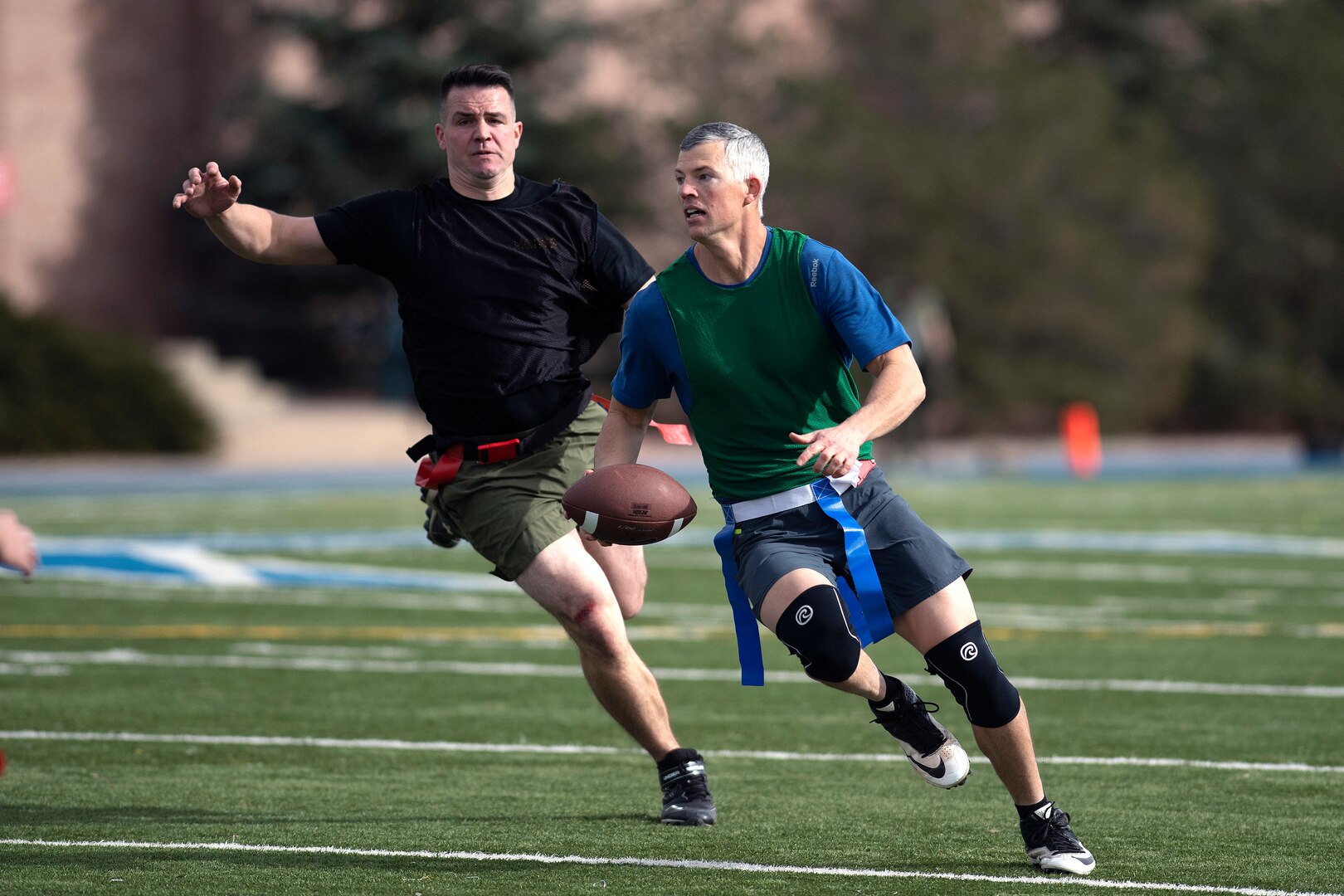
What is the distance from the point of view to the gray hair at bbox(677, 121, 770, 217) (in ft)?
20.5

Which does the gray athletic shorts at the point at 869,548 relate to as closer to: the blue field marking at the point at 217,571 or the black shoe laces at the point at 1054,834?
the black shoe laces at the point at 1054,834

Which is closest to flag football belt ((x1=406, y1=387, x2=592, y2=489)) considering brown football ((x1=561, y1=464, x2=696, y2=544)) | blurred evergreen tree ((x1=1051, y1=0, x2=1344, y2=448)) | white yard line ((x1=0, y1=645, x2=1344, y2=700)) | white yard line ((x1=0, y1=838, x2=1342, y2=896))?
brown football ((x1=561, y1=464, x2=696, y2=544))

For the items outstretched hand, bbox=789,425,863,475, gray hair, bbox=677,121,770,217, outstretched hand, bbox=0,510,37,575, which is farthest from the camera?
gray hair, bbox=677,121,770,217

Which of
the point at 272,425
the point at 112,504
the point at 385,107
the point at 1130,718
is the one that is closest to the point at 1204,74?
the point at 385,107

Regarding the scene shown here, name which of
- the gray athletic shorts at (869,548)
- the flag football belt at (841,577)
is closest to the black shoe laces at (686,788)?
the flag football belt at (841,577)

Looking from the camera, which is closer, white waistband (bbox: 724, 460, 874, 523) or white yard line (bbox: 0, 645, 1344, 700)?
white waistband (bbox: 724, 460, 874, 523)

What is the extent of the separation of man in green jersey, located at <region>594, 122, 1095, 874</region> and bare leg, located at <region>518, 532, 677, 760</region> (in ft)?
2.09

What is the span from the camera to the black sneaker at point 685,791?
680 cm

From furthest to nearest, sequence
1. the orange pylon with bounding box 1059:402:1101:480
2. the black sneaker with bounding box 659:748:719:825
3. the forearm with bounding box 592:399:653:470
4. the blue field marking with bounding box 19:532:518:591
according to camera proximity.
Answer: the orange pylon with bounding box 1059:402:1101:480
the blue field marking with bounding box 19:532:518:591
the black sneaker with bounding box 659:748:719:825
the forearm with bounding box 592:399:653:470

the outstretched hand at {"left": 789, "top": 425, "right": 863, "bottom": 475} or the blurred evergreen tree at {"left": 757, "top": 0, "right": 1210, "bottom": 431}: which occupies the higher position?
the blurred evergreen tree at {"left": 757, "top": 0, "right": 1210, "bottom": 431}

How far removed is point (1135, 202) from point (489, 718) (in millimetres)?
35414

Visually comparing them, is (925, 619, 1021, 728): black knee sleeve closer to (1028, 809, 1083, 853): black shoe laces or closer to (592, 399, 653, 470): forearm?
(1028, 809, 1083, 853): black shoe laces

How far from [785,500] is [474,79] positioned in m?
1.93

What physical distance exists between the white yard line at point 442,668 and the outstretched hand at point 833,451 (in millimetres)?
4610
